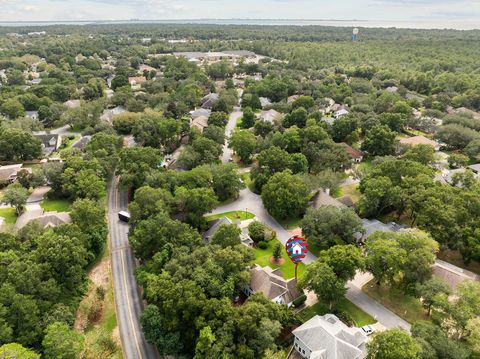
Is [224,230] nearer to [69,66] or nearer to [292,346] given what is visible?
[292,346]

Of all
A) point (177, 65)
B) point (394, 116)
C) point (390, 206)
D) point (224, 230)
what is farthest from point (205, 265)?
point (177, 65)

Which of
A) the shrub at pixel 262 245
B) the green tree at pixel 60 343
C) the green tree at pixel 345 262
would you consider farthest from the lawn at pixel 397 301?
the green tree at pixel 60 343

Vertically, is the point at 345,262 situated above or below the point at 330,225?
above

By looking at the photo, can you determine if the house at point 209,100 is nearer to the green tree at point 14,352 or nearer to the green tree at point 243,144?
the green tree at point 243,144

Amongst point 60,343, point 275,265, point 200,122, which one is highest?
point 200,122

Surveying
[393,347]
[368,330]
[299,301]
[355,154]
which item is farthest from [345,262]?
[355,154]

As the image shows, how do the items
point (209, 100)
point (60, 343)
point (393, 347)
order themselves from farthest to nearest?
1. point (209, 100)
2. point (60, 343)
3. point (393, 347)

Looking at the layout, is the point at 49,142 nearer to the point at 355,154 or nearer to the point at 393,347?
the point at 355,154
